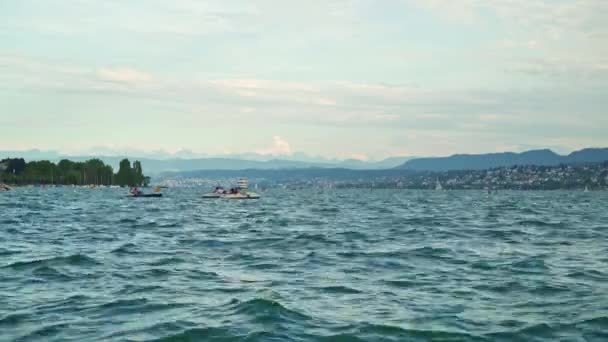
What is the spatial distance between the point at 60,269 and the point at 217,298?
31.4ft

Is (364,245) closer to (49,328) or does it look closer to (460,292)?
(460,292)

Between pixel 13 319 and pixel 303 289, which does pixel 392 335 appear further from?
pixel 13 319

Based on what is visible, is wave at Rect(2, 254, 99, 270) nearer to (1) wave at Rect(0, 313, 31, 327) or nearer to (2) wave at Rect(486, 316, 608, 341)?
(1) wave at Rect(0, 313, 31, 327)

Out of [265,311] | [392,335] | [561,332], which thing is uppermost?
[265,311]

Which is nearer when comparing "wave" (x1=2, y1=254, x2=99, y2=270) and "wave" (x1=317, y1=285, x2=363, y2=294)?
"wave" (x1=317, y1=285, x2=363, y2=294)

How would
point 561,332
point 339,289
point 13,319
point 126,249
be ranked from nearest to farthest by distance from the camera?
point 561,332 < point 13,319 < point 339,289 < point 126,249

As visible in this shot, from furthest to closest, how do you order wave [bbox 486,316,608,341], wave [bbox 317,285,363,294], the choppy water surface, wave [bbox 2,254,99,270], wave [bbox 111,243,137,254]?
wave [bbox 111,243,137,254] → wave [bbox 2,254,99,270] → wave [bbox 317,285,363,294] → the choppy water surface → wave [bbox 486,316,608,341]

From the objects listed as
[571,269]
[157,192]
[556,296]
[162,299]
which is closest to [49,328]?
[162,299]

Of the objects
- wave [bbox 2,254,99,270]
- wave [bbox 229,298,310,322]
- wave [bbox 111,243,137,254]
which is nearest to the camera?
wave [bbox 229,298,310,322]

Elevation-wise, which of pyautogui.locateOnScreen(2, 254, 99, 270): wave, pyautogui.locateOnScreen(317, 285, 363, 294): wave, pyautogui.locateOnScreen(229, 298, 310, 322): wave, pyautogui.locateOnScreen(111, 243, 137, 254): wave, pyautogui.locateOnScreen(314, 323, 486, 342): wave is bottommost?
pyautogui.locateOnScreen(111, 243, 137, 254): wave

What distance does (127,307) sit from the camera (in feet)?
65.5

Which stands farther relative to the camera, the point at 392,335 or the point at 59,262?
the point at 59,262

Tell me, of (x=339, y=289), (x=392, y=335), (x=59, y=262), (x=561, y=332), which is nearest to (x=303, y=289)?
(x=339, y=289)

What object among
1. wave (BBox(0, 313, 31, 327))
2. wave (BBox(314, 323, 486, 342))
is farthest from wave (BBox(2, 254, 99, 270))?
wave (BBox(314, 323, 486, 342))
